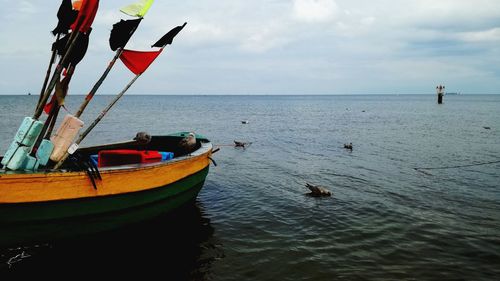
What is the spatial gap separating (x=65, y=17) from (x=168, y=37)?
212cm

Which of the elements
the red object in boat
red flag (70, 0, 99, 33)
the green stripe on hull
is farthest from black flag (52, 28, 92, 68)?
the green stripe on hull

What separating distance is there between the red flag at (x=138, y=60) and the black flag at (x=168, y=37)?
261 mm

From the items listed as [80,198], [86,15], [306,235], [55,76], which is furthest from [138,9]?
[306,235]

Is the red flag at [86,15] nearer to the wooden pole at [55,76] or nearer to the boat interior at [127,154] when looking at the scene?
the wooden pole at [55,76]

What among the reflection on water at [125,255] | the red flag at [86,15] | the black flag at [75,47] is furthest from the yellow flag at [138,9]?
the reflection on water at [125,255]

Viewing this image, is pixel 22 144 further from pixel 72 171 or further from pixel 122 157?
pixel 122 157

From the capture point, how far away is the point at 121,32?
683 centimetres

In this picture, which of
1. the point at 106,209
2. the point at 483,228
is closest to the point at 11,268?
the point at 106,209

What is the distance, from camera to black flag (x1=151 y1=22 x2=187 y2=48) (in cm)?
744

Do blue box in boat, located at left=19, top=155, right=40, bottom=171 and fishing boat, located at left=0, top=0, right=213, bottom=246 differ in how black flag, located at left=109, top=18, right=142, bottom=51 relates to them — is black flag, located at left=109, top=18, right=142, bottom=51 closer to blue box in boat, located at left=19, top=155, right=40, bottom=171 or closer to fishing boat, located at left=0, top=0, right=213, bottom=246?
fishing boat, located at left=0, top=0, right=213, bottom=246

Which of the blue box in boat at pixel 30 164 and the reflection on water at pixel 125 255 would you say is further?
the reflection on water at pixel 125 255

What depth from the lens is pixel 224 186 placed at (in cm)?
1320

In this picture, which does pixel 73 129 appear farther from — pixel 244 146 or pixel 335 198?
pixel 244 146

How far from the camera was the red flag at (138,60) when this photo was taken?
23.4ft
